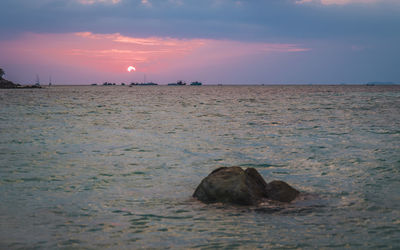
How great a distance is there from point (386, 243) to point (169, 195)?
6530 millimetres

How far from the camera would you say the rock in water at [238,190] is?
1059 cm

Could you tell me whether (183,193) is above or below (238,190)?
below

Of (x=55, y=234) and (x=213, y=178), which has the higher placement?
(x=213, y=178)

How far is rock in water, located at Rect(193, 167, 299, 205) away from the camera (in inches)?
417

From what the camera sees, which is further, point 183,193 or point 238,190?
point 183,193

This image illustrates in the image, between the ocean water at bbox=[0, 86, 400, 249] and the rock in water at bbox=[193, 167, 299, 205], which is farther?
the rock in water at bbox=[193, 167, 299, 205]

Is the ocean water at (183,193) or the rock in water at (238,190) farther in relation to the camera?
the rock in water at (238,190)

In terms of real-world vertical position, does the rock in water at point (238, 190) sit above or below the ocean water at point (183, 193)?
above

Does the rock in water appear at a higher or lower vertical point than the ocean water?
higher

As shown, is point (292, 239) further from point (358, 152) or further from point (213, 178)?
point (358, 152)

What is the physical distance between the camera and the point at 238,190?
34.7ft

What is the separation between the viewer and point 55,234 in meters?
8.42

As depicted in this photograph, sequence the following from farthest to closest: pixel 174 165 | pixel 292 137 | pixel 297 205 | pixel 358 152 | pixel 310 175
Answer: pixel 292 137 < pixel 358 152 < pixel 174 165 < pixel 310 175 < pixel 297 205

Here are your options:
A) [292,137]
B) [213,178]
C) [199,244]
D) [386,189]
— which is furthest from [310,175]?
[292,137]
